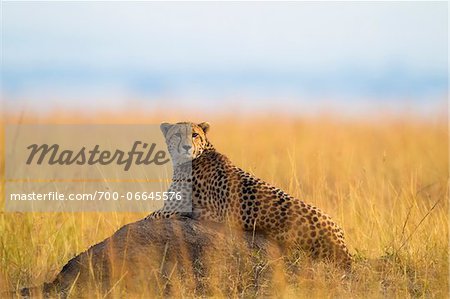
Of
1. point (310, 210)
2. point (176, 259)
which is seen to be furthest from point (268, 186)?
point (176, 259)

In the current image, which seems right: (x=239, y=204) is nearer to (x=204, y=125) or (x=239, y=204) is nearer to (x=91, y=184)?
(x=204, y=125)

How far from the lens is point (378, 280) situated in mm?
5586

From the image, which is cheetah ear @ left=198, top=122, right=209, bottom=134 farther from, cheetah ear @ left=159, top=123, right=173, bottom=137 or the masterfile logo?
the masterfile logo

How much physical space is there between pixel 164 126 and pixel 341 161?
6.38 m

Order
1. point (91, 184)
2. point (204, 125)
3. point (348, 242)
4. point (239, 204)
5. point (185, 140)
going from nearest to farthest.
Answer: point (239, 204), point (185, 140), point (204, 125), point (348, 242), point (91, 184)

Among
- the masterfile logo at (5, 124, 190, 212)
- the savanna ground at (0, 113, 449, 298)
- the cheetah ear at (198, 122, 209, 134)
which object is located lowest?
the savanna ground at (0, 113, 449, 298)

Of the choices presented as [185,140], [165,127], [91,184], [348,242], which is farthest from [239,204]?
[91,184]

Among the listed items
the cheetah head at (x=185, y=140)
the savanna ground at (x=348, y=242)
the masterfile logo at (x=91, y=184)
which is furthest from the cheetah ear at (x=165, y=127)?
the savanna ground at (x=348, y=242)

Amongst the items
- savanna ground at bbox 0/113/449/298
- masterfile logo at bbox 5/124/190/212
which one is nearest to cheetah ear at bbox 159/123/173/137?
masterfile logo at bbox 5/124/190/212

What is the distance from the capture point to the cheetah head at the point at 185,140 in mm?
6162

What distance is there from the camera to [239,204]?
580 centimetres

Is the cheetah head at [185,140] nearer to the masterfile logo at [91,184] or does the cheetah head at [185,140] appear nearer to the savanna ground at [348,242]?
the masterfile logo at [91,184]

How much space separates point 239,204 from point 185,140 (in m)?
0.63

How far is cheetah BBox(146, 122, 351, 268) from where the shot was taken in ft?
18.8
